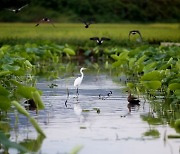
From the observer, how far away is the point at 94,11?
45688 millimetres

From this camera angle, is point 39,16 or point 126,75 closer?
point 126,75

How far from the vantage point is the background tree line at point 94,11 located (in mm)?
44188

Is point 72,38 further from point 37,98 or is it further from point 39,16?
point 37,98

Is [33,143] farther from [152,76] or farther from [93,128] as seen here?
[152,76]

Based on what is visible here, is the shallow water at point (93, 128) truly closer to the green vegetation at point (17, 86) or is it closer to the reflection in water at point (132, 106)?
the reflection in water at point (132, 106)

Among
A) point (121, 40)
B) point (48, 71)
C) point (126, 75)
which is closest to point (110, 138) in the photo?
point (126, 75)

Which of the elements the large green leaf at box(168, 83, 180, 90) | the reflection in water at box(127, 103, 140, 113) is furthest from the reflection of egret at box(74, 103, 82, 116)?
the large green leaf at box(168, 83, 180, 90)

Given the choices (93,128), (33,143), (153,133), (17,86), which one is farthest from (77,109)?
(33,143)

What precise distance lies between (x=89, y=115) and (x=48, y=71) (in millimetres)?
8428

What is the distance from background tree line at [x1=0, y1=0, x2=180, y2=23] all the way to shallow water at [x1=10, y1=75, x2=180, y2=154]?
105 feet

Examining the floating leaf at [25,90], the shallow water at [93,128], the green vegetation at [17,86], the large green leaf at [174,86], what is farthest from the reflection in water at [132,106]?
the floating leaf at [25,90]

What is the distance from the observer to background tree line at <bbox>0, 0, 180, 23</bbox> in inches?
1740

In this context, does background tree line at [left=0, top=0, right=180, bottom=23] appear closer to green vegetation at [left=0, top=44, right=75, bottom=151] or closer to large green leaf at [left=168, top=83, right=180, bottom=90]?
green vegetation at [left=0, top=44, right=75, bottom=151]

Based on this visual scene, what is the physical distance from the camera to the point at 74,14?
44906mm
